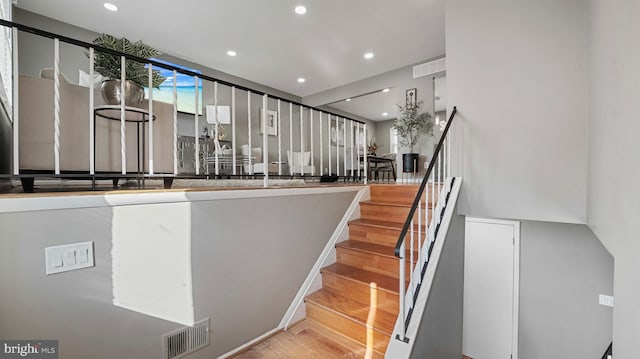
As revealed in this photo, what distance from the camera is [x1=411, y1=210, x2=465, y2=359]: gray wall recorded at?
204cm

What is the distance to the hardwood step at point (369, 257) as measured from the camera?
254 centimetres

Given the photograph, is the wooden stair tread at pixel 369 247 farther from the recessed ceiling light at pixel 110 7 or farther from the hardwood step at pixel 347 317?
the recessed ceiling light at pixel 110 7

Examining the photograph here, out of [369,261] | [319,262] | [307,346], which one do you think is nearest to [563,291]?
[369,261]

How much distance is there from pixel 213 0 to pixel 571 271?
226 inches

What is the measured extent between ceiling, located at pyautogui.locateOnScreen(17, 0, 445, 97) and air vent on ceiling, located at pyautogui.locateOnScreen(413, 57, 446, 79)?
141 mm

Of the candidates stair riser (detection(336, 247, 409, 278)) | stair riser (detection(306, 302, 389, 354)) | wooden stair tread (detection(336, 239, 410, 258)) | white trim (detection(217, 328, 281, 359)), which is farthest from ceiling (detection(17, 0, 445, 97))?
white trim (detection(217, 328, 281, 359))

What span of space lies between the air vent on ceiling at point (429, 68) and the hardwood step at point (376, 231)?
3.53 metres

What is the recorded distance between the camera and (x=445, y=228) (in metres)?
2.35

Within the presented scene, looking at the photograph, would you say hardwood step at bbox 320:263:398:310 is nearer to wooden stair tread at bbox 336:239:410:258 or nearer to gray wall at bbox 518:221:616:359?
wooden stair tread at bbox 336:239:410:258

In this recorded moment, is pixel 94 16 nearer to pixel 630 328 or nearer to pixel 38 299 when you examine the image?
pixel 38 299

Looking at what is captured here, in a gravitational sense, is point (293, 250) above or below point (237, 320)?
above

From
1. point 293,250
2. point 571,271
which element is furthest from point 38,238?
point 571,271

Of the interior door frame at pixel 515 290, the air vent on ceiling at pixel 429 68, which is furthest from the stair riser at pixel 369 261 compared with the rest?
the air vent on ceiling at pixel 429 68

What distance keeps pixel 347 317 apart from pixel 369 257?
2.14 feet
